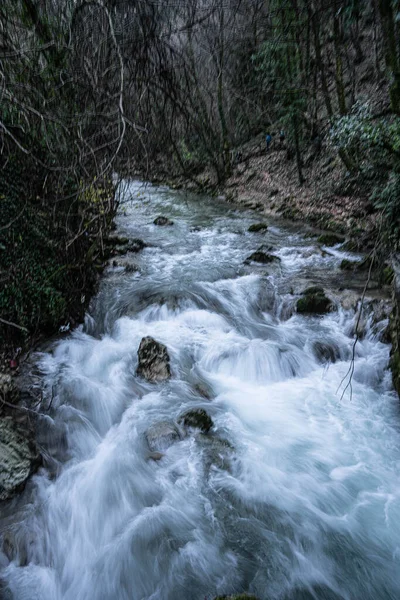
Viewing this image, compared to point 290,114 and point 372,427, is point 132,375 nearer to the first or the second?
point 372,427

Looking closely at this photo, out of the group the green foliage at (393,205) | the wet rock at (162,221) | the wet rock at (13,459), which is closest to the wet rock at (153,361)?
the wet rock at (13,459)

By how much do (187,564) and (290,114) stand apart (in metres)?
13.7

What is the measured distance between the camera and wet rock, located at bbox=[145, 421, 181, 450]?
452cm

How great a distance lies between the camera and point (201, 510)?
12.8 feet

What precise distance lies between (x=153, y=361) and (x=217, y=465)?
78.4 inches

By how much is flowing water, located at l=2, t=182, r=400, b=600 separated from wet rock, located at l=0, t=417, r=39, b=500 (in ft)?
0.55

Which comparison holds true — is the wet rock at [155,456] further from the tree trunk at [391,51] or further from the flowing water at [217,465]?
the tree trunk at [391,51]

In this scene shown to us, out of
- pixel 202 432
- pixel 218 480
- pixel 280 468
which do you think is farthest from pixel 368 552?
pixel 202 432

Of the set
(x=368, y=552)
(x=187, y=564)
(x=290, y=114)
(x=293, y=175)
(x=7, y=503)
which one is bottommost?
A: (x=368, y=552)

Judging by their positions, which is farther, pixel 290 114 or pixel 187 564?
pixel 290 114

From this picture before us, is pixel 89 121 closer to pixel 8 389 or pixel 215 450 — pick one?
pixel 8 389

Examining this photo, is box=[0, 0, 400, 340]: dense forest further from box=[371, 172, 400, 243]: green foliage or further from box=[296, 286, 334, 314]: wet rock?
box=[296, 286, 334, 314]: wet rock

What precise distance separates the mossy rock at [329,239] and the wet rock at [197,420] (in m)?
7.17

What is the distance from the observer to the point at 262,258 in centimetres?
1002
